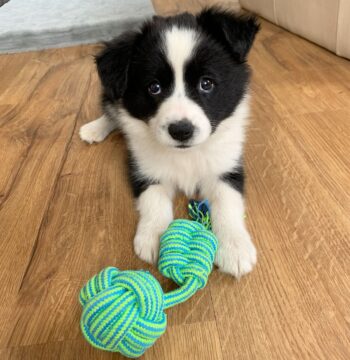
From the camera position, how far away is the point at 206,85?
1568mm

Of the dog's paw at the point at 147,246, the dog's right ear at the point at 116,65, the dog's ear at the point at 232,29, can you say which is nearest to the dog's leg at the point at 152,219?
the dog's paw at the point at 147,246

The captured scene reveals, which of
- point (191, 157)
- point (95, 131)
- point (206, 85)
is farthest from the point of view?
point (95, 131)

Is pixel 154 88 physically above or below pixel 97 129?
above

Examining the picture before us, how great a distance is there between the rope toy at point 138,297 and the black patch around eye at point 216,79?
1.82 feet

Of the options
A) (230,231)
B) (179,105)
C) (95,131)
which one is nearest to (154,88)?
(179,105)

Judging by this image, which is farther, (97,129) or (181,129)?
(97,129)

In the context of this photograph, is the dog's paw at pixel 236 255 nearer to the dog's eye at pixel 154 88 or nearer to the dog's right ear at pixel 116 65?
the dog's eye at pixel 154 88

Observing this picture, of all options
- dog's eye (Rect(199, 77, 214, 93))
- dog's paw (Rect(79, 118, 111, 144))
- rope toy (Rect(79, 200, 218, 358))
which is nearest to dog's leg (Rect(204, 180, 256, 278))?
rope toy (Rect(79, 200, 218, 358))

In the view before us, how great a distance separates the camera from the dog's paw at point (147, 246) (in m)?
1.42

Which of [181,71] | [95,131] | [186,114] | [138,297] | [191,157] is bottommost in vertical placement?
[95,131]

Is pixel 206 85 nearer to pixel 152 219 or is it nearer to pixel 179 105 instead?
pixel 179 105

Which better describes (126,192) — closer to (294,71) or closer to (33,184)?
(33,184)

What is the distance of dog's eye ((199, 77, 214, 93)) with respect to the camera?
5.07 ft

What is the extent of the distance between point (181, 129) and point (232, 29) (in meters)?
0.47
